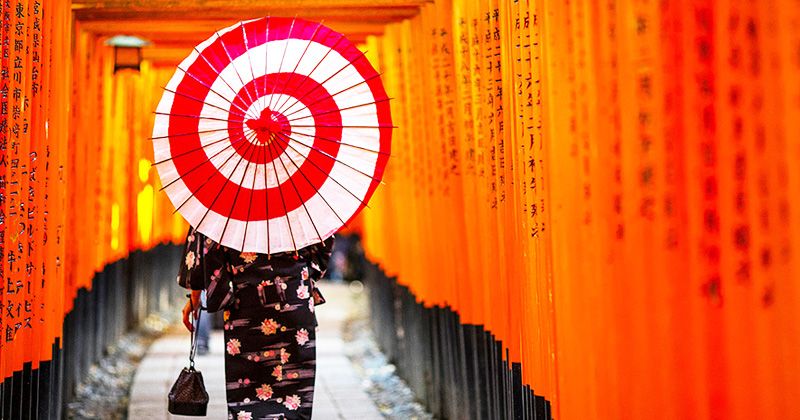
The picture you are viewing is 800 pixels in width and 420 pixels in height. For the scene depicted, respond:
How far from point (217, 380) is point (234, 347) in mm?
4346

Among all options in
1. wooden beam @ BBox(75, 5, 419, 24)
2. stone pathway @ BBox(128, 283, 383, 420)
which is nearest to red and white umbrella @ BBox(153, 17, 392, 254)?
wooden beam @ BBox(75, 5, 419, 24)

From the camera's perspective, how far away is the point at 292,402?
5.70 m

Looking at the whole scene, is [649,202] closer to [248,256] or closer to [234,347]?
[248,256]

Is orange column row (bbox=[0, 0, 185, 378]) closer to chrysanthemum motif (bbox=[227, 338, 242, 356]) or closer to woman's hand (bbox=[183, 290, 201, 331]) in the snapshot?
woman's hand (bbox=[183, 290, 201, 331])

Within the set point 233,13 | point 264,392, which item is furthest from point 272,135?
point 233,13

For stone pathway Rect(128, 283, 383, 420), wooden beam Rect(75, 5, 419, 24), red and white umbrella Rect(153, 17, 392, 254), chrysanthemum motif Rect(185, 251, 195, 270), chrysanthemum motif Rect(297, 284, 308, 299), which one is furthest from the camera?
stone pathway Rect(128, 283, 383, 420)

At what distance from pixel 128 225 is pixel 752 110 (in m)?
12.3

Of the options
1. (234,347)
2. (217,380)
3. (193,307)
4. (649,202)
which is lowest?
(217,380)

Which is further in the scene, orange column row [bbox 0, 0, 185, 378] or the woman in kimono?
the woman in kimono

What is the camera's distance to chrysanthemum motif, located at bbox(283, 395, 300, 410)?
18.7 feet

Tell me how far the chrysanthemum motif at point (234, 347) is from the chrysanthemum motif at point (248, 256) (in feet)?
1.53

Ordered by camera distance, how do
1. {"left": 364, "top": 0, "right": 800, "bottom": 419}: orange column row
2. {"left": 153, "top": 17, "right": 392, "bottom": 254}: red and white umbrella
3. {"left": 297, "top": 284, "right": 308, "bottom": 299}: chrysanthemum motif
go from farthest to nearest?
{"left": 297, "top": 284, "right": 308, "bottom": 299}: chrysanthemum motif → {"left": 153, "top": 17, "right": 392, "bottom": 254}: red and white umbrella → {"left": 364, "top": 0, "right": 800, "bottom": 419}: orange column row

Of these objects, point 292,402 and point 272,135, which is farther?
point 292,402

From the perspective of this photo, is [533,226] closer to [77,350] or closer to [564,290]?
[564,290]
